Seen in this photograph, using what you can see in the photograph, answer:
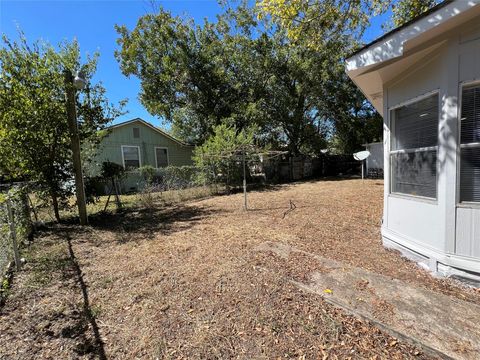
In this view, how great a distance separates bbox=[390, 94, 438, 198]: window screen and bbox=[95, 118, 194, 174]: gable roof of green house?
13.9m

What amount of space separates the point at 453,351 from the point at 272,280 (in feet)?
6.12

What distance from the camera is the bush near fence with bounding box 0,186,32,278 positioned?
3.99 metres

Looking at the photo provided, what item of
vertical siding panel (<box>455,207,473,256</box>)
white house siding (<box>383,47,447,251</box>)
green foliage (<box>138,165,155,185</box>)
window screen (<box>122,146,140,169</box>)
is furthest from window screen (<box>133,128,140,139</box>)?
vertical siding panel (<box>455,207,473,256</box>)

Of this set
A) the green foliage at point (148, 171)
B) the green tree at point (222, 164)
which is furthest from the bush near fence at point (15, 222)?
the green tree at point (222, 164)

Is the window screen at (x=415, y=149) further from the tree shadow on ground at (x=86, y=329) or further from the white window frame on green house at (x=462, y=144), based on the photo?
the tree shadow on ground at (x=86, y=329)

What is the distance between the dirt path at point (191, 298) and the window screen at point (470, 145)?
1202 mm

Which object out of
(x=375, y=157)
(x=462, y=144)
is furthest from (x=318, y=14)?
(x=375, y=157)

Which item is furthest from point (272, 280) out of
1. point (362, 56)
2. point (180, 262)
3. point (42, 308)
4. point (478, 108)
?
point (362, 56)

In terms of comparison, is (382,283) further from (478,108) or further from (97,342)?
(97,342)

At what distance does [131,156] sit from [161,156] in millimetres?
2153

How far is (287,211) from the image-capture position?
26.4 ft

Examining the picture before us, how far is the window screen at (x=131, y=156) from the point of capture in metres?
→ 15.7

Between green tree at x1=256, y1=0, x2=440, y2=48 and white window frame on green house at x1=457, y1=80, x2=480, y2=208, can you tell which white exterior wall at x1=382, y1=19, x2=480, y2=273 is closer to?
white window frame on green house at x1=457, y1=80, x2=480, y2=208

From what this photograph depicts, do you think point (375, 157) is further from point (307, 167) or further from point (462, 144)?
point (462, 144)
